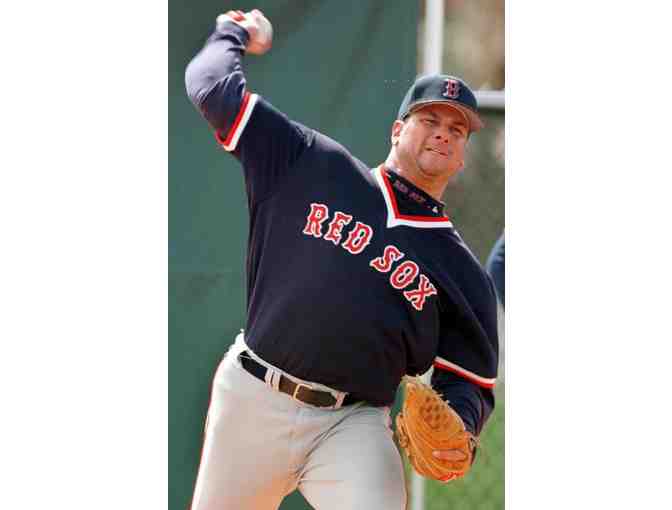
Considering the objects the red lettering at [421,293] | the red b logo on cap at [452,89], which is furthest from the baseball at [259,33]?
the red lettering at [421,293]

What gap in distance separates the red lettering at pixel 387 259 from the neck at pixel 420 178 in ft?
0.80

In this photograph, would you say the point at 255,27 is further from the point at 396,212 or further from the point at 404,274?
the point at 404,274

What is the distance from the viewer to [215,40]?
10.1 feet

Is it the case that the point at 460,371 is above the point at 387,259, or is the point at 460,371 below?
below

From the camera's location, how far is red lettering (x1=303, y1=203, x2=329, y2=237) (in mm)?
2896

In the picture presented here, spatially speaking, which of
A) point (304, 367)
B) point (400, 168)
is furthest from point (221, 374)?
point (400, 168)

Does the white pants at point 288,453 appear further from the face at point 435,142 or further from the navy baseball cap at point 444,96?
the navy baseball cap at point 444,96

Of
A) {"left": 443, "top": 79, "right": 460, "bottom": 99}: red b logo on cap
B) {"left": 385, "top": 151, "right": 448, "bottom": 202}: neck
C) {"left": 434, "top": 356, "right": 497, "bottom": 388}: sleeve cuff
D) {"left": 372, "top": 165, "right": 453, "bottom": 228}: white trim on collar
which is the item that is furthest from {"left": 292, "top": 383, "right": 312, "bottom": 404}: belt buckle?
{"left": 443, "top": 79, "right": 460, "bottom": 99}: red b logo on cap

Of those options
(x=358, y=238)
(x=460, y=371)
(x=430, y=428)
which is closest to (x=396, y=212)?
(x=358, y=238)

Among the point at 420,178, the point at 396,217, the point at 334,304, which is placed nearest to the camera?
the point at 334,304

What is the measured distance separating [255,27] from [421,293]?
98 centimetres

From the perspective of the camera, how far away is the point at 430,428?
114 inches

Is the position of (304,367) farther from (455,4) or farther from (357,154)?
(455,4)

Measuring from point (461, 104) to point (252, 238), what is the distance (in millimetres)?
744
